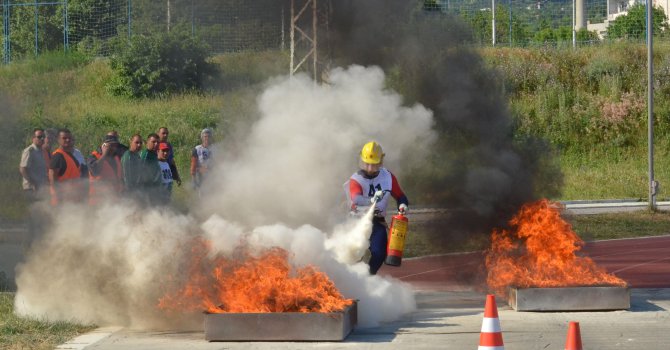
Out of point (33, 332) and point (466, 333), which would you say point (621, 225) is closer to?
point (466, 333)

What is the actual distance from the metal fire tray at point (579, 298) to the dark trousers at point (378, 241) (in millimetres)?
1568

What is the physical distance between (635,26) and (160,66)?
83.7 feet

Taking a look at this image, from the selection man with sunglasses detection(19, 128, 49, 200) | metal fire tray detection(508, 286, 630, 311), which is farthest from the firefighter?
Result: man with sunglasses detection(19, 128, 49, 200)

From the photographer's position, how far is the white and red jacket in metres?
11.4

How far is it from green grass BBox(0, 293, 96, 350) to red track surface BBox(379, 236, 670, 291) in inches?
185

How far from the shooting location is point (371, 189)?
11.5 meters

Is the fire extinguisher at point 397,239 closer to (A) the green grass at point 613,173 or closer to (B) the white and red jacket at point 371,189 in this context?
(B) the white and red jacket at point 371,189

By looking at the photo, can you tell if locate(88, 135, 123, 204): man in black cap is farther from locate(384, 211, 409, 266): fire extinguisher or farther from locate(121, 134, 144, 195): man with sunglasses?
locate(384, 211, 409, 266): fire extinguisher

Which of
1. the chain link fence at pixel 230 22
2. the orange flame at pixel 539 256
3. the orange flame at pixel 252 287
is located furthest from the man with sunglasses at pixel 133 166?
the orange flame at pixel 539 256

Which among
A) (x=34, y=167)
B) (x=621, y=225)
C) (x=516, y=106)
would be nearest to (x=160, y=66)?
(x=516, y=106)

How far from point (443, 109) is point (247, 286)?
440 cm

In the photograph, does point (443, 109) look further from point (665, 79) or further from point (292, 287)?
point (665, 79)

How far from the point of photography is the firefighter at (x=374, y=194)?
1131 cm

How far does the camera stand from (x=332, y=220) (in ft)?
42.1
